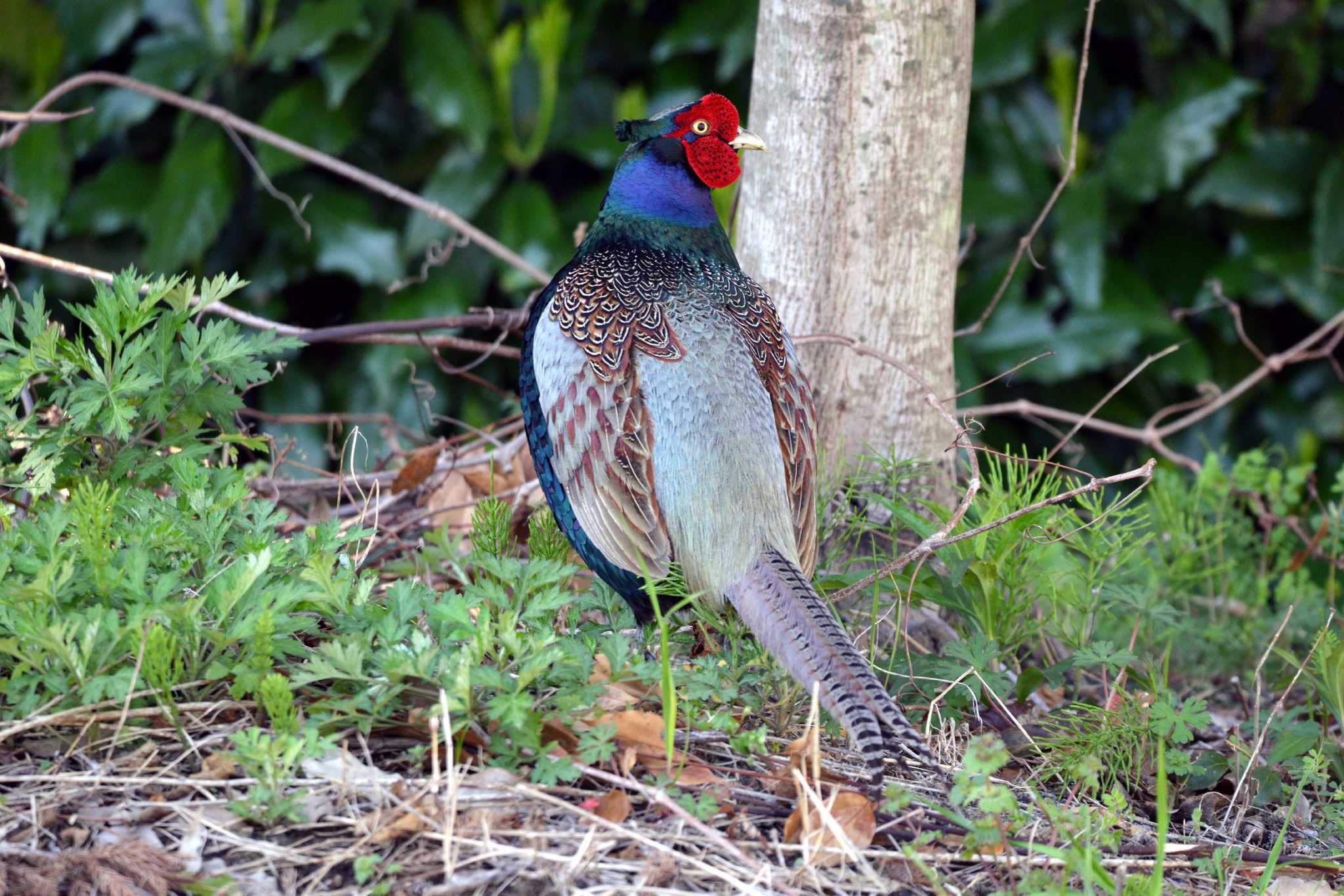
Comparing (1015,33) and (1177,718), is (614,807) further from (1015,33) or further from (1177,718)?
(1015,33)

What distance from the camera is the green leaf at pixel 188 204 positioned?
4.51 meters

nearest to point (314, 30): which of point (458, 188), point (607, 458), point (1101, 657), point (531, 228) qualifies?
point (458, 188)

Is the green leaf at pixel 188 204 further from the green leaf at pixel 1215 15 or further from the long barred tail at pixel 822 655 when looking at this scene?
the green leaf at pixel 1215 15

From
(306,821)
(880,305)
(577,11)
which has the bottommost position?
(306,821)

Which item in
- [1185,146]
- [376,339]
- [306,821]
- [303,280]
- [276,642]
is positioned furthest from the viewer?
[303,280]

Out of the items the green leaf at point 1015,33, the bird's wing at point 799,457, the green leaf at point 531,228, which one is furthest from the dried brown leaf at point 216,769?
the green leaf at point 1015,33

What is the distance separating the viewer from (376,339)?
3627 millimetres

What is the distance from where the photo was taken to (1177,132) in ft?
15.1

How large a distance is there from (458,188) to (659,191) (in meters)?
1.91

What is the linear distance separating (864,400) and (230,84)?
297 centimetres

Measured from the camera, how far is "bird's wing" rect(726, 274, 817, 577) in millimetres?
2631

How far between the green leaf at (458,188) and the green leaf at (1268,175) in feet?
8.45

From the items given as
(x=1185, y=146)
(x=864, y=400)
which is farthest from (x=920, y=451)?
(x=1185, y=146)

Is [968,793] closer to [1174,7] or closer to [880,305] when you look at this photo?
[880,305]
